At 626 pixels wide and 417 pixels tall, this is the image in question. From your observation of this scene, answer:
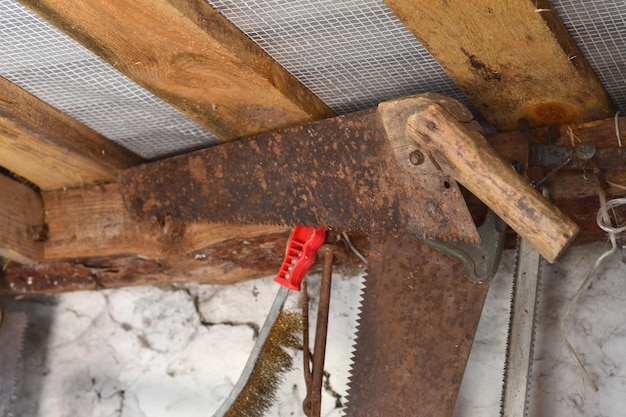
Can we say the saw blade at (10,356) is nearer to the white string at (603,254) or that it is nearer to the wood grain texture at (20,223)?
the wood grain texture at (20,223)

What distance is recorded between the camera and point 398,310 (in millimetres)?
1870

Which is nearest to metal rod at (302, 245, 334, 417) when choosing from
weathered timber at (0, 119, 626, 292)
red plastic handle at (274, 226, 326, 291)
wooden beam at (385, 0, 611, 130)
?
red plastic handle at (274, 226, 326, 291)

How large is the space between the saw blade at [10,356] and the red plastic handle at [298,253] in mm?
965

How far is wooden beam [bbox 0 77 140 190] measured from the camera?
196 cm

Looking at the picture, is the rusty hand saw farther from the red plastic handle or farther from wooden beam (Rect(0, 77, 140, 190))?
wooden beam (Rect(0, 77, 140, 190))

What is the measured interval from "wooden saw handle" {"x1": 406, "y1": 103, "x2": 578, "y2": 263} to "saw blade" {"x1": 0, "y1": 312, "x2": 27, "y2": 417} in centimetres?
147

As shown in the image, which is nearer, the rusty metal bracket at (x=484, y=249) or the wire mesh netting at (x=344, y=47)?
the wire mesh netting at (x=344, y=47)

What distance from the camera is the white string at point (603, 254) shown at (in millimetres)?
1711

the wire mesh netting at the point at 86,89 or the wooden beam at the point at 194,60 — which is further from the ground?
the wire mesh netting at the point at 86,89

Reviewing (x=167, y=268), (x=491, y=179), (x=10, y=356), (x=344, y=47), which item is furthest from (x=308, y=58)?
(x=10, y=356)

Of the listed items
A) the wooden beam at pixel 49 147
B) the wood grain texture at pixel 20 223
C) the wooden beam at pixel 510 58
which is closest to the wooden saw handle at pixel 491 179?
the wooden beam at pixel 510 58

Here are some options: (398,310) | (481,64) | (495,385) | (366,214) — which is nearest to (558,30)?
(481,64)

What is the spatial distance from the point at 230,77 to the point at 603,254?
85 centimetres

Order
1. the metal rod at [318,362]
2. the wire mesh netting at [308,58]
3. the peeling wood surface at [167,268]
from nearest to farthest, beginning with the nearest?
the wire mesh netting at [308,58], the metal rod at [318,362], the peeling wood surface at [167,268]
